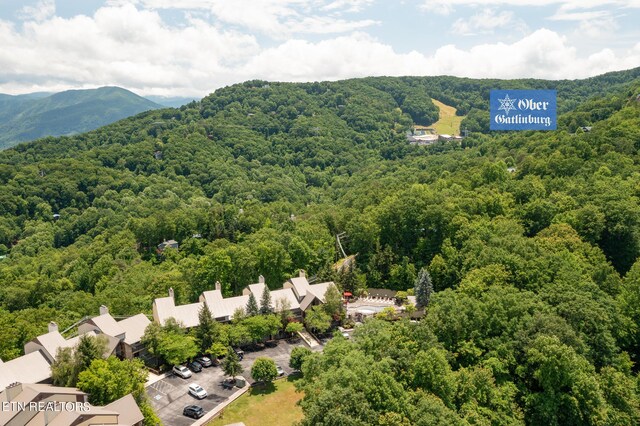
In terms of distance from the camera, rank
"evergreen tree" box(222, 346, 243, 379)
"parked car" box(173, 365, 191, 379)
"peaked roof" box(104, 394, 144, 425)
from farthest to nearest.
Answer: "parked car" box(173, 365, 191, 379)
"evergreen tree" box(222, 346, 243, 379)
"peaked roof" box(104, 394, 144, 425)

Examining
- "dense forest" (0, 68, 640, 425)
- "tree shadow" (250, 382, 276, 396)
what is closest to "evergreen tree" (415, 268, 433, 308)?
"dense forest" (0, 68, 640, 425)

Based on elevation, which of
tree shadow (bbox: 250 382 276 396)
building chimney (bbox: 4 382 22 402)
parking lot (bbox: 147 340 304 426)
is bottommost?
tree shadow (bbox: 250 382 276 396)

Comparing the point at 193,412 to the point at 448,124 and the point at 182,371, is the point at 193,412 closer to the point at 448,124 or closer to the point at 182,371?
the point at 182,371

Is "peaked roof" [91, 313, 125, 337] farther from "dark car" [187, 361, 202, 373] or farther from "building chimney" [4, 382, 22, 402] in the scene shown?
"building chimney" [4, 382, 22, 402]

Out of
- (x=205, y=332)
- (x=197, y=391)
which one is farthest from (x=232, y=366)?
(x=205, y=332)

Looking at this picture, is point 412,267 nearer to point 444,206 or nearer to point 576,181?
point 444,206

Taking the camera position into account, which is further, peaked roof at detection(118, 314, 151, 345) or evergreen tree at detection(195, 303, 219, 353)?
evergreen tree at detection(195, 303, 219, 353)

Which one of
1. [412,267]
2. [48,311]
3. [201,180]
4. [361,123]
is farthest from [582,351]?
[361,123]
